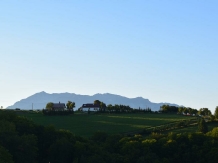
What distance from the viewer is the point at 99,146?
76938 mm

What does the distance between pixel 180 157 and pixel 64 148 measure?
22.1 metres

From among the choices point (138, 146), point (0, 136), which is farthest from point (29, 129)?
point (138, 146)

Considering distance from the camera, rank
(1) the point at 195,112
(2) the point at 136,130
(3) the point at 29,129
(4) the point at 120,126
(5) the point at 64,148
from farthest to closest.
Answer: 1. (1) the point at 195,112
2. (4) the point at 120,126
3. (2) the point at 136,130
4. (3) the point at 29,129
5. (5) the point at 64,148

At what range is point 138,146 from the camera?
7694 cm

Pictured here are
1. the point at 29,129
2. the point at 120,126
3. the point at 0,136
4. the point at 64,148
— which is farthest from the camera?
the point at 120,126

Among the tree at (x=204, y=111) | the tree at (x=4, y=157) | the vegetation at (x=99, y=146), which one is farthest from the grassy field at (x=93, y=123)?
the tree at (x=204, y=111)

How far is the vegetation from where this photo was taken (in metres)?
64.8

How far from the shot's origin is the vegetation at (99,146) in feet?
212

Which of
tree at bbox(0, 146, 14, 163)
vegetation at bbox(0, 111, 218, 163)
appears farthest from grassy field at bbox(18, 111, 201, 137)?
tree at bbox(0, 146, 14, 163)

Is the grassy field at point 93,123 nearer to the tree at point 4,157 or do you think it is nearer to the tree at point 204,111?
the tree at point 4,157

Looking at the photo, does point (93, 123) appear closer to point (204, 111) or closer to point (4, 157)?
point (204, 111)

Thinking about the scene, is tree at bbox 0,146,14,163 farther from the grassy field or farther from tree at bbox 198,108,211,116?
tree at bbox 198,108,211,116

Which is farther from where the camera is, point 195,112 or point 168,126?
point 195,112

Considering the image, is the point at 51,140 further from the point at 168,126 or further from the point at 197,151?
the point at 168,126
